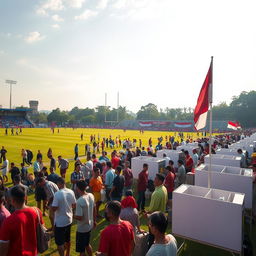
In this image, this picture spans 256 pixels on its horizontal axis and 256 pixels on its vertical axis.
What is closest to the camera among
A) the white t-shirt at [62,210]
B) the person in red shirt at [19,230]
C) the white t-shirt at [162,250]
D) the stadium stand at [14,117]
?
the white t-shirt at [162,250]

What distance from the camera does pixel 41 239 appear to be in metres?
3.68

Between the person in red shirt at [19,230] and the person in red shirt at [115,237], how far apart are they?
107cm

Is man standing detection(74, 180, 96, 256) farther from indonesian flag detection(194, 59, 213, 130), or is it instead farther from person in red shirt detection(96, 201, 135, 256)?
indonesian flag detection(194, 59, 213, 130)

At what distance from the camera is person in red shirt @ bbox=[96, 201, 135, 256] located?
3.22 m

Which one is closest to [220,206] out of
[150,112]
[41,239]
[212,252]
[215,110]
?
[212,252]

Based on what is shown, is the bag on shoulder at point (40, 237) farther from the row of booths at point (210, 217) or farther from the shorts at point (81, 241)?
the row of booths at point (210, 217)

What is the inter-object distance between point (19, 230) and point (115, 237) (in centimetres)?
136

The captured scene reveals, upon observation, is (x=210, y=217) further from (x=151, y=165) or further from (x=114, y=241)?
(x=151, y=165)

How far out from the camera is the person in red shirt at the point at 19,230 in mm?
3111

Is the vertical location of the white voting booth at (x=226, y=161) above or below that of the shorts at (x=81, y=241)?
above

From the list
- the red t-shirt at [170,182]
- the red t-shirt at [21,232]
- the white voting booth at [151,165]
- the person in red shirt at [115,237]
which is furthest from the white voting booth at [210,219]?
the white voting booth at [151,165]

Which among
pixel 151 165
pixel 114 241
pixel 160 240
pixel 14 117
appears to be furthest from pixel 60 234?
pixel 14 117

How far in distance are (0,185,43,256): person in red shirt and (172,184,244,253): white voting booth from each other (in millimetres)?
3771

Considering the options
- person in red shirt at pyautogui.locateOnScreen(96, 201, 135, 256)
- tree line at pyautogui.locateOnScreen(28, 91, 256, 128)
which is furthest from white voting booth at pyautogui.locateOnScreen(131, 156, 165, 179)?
tree line at pyautogui.locateOnScreen(28, 91, 256, 128)
